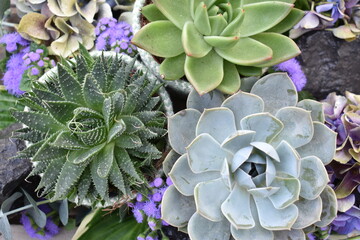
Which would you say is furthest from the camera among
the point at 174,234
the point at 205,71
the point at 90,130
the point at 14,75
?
the point at 14,75

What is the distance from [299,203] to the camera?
72 cm

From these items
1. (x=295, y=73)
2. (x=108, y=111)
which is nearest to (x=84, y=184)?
(x=108, y=111)

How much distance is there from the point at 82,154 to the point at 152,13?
31 cm

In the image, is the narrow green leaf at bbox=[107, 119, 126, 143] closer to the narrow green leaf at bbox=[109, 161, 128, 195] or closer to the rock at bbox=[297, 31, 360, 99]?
the narrow green leaf at bbox=[109, 161, 128, 195]

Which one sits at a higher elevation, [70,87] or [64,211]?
[70,87]

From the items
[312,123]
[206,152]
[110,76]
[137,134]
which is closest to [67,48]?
[110,76]

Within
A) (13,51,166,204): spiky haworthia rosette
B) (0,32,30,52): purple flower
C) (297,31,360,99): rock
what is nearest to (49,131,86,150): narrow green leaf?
(13,51,166,204): spiky haworthia rosette

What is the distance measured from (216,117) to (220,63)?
0.12 metres

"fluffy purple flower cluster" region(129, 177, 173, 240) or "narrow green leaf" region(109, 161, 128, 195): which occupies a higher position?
"narrow green leaf" region(109, 161, 128, 195)

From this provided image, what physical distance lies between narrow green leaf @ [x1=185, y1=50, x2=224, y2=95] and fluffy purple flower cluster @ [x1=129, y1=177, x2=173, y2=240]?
0.21 metres

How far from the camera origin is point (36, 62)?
0.95 m

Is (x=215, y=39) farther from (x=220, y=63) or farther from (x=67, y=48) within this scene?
(x=67, y=48)

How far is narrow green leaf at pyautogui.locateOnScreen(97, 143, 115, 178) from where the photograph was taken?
67cm

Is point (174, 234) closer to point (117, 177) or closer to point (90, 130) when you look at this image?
point (117, 177)
